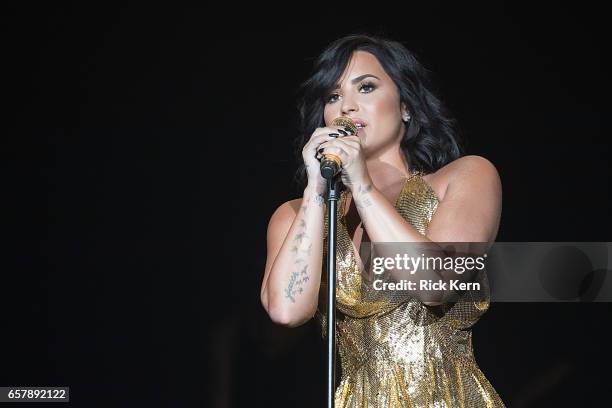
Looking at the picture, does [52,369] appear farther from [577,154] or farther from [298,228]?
[577,154]

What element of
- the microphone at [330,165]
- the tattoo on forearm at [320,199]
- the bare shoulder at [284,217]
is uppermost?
the bare shoulder at [284,217]

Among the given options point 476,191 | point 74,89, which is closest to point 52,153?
point 74,89

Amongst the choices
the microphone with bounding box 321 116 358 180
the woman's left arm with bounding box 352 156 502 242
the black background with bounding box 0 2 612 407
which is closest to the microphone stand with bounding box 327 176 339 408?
the microphone with bounding box 321 116 358 180

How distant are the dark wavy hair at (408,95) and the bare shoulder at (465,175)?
0.11 metres

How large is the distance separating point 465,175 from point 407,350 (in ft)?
1.09

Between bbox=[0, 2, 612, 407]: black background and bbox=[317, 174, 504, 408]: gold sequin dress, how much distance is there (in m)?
0.88

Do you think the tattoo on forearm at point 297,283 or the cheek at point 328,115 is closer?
the tattoo on forearm at point 297,283

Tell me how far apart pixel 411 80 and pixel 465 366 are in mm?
589

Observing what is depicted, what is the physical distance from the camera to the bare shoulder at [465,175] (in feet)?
5.57

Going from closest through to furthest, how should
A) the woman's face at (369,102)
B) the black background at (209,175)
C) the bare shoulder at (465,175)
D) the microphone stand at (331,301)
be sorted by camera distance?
the microphone stand at (331,301)
the bare shoulder at (465,175)
the woman's face at (369,102)
the black background at (209,175)

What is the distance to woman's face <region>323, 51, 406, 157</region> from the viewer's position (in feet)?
5.91

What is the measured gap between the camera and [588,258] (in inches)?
95.6

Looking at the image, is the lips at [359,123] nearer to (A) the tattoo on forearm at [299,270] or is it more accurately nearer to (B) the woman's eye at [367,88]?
(B) the woman's eye at [367,88]

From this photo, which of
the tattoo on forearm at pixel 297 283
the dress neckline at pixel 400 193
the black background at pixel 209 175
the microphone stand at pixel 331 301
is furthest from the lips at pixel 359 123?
the black background at pixel 209 175
